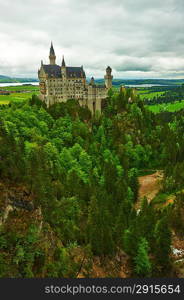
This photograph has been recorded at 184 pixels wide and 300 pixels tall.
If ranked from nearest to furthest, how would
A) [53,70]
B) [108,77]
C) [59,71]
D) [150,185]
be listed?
[150,185]
[53,70]
[59,71]
[108,77]

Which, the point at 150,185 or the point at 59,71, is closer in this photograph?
the point at 150,185

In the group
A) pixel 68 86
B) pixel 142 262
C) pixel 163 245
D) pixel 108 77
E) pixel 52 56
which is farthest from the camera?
pixel 108 77

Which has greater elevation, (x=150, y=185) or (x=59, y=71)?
(x=59, y=71)

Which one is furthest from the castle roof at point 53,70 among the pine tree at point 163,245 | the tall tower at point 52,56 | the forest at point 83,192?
the pine tree at point 163,245

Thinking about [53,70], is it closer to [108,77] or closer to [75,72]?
[75,72]

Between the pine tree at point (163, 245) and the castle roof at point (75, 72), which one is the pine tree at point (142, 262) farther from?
the castle roof at point (75, 72)

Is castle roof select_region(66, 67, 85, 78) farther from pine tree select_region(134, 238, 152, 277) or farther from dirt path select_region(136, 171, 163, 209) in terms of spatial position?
pine tree select_region(134, 238, 152, 277)

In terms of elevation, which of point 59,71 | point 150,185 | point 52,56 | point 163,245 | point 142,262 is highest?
point 52,56

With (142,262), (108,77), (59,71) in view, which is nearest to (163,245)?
(142,262)
